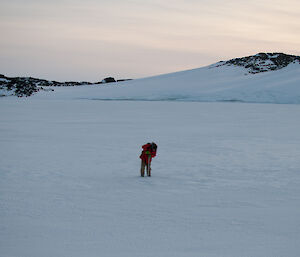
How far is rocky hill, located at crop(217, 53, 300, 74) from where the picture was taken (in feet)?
207

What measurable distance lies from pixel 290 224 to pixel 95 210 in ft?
7.37

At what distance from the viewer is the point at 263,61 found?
68.9 meters

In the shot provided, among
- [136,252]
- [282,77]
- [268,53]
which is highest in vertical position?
[268,53]

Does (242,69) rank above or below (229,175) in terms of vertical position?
above

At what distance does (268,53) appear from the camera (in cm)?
7438

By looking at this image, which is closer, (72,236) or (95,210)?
(72,236)

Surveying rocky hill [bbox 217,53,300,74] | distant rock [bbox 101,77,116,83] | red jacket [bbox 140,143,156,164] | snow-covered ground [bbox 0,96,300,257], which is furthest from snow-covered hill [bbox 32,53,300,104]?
red jacket [bbox 140,143,156,164]

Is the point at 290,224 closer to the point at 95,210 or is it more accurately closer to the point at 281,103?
the point at 95,210

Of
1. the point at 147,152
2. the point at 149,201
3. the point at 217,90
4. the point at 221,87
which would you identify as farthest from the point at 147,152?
the point at 221,87

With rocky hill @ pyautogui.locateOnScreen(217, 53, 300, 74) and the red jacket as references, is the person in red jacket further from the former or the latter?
rocky hill @ pyautogui.locateOnScreen(217, 53, 300, 74)

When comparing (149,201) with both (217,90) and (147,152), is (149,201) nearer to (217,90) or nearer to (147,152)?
(147,152)

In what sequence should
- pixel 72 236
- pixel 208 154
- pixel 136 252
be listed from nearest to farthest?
1. pixel 136 252
2. pixel 72 236
3. pixel 208 154

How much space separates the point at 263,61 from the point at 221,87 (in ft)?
78.7

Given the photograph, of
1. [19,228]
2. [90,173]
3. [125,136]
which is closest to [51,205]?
[19,228]
